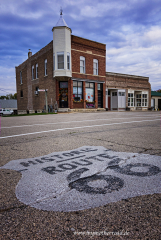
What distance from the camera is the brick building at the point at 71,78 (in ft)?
75.2

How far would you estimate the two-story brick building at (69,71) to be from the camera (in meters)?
22.8

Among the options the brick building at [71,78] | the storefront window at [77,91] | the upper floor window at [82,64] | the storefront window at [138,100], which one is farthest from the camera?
the storefront window at [138,100]

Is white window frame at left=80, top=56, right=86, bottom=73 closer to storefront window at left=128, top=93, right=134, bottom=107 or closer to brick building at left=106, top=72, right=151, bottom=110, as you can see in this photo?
brick building at left=106, top=72, right=151, bottom=110

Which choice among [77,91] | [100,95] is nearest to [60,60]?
[77,91]

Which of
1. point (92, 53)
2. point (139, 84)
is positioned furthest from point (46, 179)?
point (139, 84)

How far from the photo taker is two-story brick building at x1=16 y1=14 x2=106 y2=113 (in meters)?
22.8

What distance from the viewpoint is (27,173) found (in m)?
2.32

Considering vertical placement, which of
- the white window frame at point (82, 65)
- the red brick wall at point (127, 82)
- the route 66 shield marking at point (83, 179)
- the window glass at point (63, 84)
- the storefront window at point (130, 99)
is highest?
the white window frame at point (82, 65)

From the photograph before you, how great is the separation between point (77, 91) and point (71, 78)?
1.95m

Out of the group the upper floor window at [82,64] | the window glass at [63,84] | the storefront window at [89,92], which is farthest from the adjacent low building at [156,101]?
the window glass at [63,84]

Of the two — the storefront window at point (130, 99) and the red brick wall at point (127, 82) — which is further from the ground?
the red brick wall at point (127, 82)

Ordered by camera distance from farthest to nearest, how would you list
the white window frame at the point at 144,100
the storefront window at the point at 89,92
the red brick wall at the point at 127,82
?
the white window frame at the point at 144,100 < the red brick wall at the point at 127,82 < the storefront window at the point at 89,92

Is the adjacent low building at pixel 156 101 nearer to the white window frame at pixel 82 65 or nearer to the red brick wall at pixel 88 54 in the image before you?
the red brick wall at pixel 88 54

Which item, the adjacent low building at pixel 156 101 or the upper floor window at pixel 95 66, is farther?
the adjacent low building at pixel 156 101
